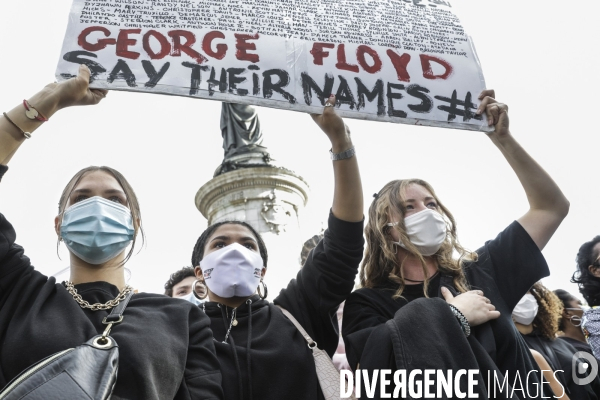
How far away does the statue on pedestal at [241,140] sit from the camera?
9.48 meters

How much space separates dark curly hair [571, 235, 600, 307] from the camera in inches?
200

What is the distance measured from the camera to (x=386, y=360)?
303cm

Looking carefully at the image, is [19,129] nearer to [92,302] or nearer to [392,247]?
[92,302]

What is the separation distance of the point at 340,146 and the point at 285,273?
5.25 metres

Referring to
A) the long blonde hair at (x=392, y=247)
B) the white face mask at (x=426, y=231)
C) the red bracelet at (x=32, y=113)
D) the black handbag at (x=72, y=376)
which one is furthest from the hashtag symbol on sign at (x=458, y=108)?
the black handbag at (x=72, y=376)

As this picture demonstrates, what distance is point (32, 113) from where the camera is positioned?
318 cm

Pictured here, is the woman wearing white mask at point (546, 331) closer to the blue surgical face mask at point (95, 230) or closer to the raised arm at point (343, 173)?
the raised arm at point (343, 173)

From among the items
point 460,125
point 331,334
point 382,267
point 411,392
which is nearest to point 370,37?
point 460,125

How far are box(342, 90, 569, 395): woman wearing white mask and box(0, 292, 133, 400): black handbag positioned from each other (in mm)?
1127

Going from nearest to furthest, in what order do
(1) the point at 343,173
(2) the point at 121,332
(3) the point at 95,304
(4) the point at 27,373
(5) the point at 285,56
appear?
(4) the point at 27,373
(2) the point at 121,332
(3) the point at 95,304
(1) the point at 343,173
(5) the point at 285,56

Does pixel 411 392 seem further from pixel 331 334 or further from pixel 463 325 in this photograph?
pixel 331 334

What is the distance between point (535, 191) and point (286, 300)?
1.33 meters

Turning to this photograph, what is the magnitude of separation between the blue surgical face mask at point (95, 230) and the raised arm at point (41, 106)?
401mm

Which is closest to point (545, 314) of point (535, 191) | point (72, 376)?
point (535, 191)
